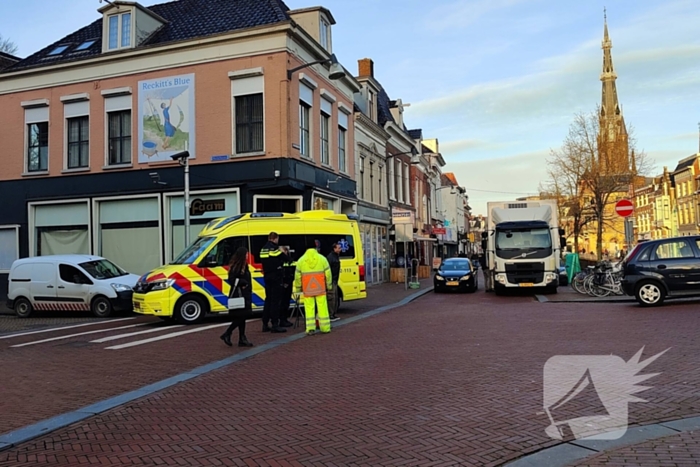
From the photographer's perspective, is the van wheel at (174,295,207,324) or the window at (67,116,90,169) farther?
the window at (67,116,90,169)

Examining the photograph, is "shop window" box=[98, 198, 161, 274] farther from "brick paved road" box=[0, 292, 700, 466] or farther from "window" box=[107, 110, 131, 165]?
"brick paved road" box=[0, 292, 700, 466]

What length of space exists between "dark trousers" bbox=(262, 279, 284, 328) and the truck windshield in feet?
35.0

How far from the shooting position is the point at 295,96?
20828 millimetres

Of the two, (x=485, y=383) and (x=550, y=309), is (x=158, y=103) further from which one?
(x=485, y=383)

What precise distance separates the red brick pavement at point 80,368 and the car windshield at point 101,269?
13.9ft

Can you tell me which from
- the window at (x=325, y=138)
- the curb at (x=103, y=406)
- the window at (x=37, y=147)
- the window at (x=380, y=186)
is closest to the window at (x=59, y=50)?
the window at (x=37, y=147)

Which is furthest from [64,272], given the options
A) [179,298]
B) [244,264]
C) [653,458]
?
[653,458]

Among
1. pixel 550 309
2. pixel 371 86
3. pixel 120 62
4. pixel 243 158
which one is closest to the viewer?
pixel 550 309

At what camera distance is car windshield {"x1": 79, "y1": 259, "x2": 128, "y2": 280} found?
1702 centimetres

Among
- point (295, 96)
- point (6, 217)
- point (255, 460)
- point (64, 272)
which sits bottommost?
point (255, 460)

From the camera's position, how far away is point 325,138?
955 inches

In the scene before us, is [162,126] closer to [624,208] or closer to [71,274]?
[71,274]

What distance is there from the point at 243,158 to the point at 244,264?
10.7 m

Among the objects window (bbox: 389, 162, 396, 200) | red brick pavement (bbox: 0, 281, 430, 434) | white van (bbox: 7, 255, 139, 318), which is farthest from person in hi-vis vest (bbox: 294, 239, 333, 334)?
window (bbox: 389, 162, 396, 200)
